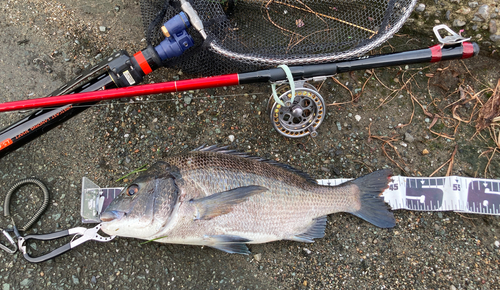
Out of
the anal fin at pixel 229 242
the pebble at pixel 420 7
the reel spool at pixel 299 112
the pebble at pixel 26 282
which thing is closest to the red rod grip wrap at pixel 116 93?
the reel spool at pixel 299 112

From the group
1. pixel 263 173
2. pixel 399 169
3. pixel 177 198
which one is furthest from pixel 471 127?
pixel 177 198

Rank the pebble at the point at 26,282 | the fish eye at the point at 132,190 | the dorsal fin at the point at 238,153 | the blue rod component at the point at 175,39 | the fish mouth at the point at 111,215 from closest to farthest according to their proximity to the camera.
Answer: the fish mouth at the point at 111,215, the fish eye at the point at 132,190, the blue rod component at the point at 175,39, the dorsal fin at the point at 238,153, the pebble at the point at 26,282

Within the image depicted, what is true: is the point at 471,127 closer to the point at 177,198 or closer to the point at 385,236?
the point at 385,236

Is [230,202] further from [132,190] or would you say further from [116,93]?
[116,93]

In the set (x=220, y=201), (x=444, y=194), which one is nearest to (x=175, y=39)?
(x=220, y=201)

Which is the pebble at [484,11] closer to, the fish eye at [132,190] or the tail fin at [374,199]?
the tail fin at [374,199]

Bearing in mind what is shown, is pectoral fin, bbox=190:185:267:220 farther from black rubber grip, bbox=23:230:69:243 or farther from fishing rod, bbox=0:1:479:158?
black rubber grip, bbox=23:230:69:243
